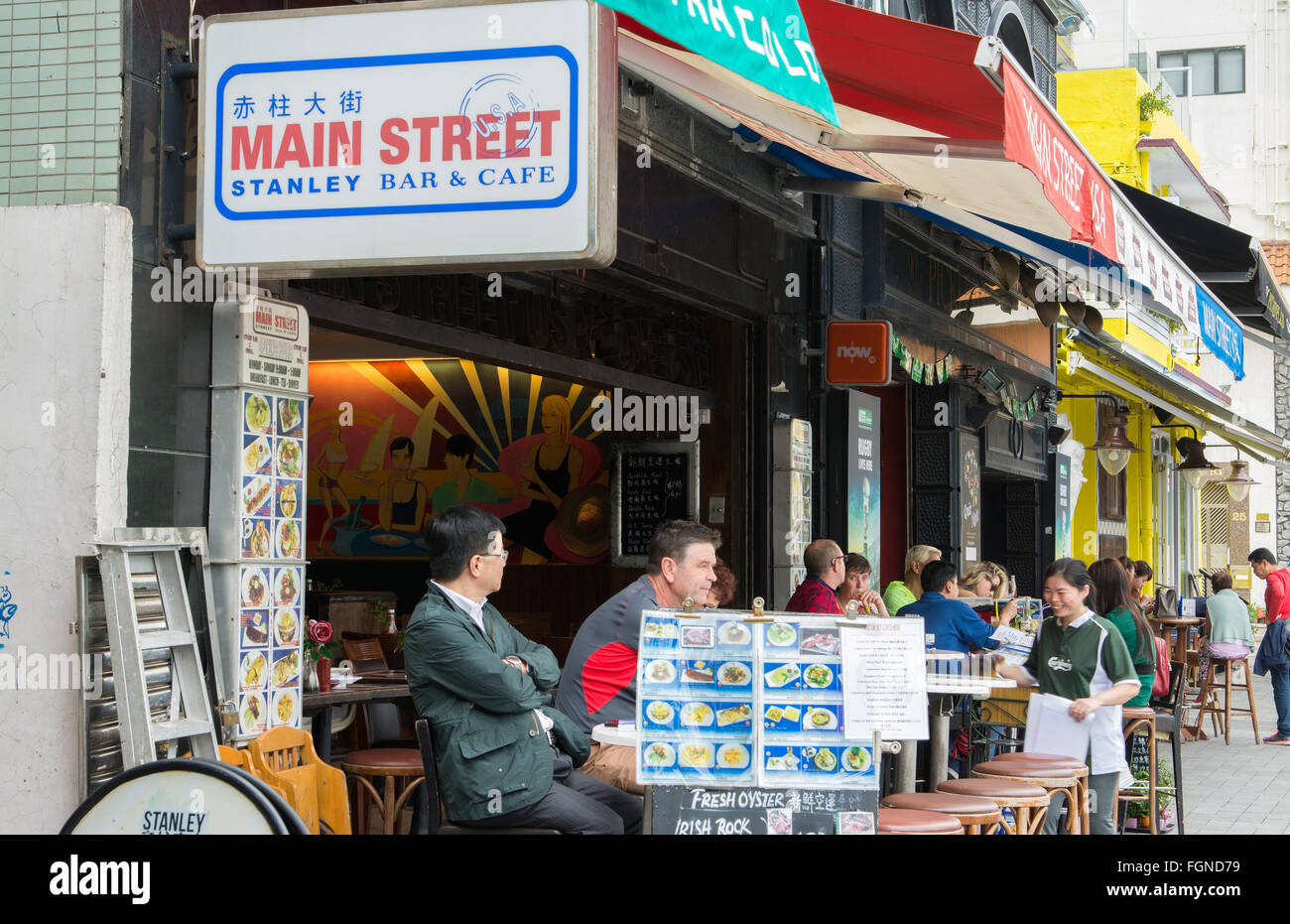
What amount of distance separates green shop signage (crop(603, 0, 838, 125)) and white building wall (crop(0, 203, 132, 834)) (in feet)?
6.25

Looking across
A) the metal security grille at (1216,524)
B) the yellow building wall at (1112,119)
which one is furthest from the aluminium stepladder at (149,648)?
the metal security grille at (1216,524)

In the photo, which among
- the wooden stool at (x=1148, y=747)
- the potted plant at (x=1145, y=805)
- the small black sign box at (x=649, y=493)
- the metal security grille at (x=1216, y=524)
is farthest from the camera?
the metal security grille at (x=1216, y=524)

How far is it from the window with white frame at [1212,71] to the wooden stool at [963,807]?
94.5 ft

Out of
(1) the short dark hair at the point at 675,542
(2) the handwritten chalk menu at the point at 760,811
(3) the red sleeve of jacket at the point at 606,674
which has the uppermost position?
Answer: (1) the short dark hair at the point at 675,542

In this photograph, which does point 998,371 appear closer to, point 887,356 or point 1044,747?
point 887,356

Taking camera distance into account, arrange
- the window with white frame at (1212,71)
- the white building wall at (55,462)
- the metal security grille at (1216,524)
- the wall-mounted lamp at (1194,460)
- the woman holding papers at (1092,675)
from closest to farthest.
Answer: the white building wall at (55,462), the woman holding papers at (1092,675), the wall-mounted lamp at (1194,460), the metal security grille at (1216,524), the window with white frame at (1212,71)

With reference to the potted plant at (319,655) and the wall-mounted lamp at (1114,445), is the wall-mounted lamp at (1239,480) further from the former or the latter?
the potted plant at (319,655)

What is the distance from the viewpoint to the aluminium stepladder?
457 centimetres

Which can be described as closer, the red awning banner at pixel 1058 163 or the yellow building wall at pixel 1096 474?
the red awning banner at pixel 1058 163

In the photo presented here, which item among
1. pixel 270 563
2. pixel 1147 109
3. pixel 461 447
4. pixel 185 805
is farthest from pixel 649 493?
pixel 1147 109

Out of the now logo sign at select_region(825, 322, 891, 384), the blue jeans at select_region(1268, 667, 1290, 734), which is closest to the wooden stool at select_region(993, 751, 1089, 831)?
the now logo sign at select_region(825, 322, 891, 384)

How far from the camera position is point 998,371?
14.0m

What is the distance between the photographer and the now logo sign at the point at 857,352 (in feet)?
33.2

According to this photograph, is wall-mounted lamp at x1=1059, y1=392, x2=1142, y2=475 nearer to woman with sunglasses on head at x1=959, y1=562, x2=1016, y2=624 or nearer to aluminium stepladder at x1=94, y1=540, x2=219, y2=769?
woman with sunglasses on head at x1=959, y1=562, x2=1016, y2=624
